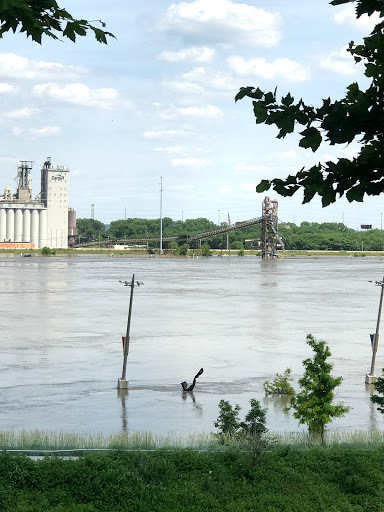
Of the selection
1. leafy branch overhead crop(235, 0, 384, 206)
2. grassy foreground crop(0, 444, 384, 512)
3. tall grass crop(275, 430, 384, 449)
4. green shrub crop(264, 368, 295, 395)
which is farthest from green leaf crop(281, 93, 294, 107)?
green shrub crop(264, 368, 295, 395)

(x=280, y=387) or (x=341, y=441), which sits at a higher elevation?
(x=341, y=441)

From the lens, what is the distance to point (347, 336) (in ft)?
161

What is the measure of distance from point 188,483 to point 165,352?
2843 centimetres

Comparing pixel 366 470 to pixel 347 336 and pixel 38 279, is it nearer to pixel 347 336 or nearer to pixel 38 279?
pixel 347 336

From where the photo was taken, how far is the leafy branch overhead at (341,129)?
5828 millimetres

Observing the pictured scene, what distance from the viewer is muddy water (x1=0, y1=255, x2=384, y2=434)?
92.6ft

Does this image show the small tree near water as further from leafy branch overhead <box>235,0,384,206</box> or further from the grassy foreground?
leafy branch overhead <box>235,0,384,206</box>

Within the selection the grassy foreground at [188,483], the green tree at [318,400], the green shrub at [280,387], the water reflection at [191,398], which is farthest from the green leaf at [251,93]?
the green shrub at [280,387]

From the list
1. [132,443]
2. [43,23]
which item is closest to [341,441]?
[132,443]

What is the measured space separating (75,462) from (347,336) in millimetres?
36787

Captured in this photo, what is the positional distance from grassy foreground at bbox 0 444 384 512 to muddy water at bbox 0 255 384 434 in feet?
35.9

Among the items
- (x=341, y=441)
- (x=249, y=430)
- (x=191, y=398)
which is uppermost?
(x=249, y=430)

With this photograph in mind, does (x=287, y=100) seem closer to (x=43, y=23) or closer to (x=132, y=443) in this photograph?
(x=43, y=23)

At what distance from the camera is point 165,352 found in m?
42.1
